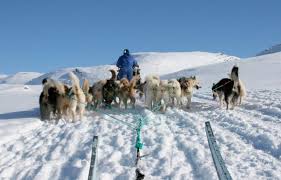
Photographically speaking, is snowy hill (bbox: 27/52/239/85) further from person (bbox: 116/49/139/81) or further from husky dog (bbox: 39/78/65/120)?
husky dog (bbox: 39/78/65/120)

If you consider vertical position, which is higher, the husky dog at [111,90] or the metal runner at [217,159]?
the husky dog at [111,90]

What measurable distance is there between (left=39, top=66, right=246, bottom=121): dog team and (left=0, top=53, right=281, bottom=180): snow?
503 millimetres

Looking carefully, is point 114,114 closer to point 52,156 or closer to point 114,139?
point 114,139

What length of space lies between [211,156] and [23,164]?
234 centimetres

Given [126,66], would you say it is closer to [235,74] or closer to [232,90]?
[235,74]

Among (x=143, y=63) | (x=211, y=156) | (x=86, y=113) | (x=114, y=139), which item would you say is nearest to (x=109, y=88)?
(x=86, y=113)

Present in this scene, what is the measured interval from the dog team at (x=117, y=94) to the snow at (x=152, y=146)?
503 mm

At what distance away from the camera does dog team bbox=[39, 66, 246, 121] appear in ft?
34.1

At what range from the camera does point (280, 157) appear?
5.90 m

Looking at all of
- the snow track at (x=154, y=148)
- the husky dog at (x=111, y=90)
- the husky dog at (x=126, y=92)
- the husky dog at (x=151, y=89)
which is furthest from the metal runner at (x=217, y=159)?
the husky dog at (x=111, y=90)

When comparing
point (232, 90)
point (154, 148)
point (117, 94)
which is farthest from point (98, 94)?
point (154, 148)

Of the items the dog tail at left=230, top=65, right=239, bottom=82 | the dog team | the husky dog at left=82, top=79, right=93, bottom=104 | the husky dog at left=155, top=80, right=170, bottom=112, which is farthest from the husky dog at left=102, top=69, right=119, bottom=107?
the dog tail at left=230, top=65, right=239, bottom=82

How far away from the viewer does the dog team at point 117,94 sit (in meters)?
10.4

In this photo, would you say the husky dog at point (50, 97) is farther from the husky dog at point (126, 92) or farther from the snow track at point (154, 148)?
the husky dog at point (126, 92)
